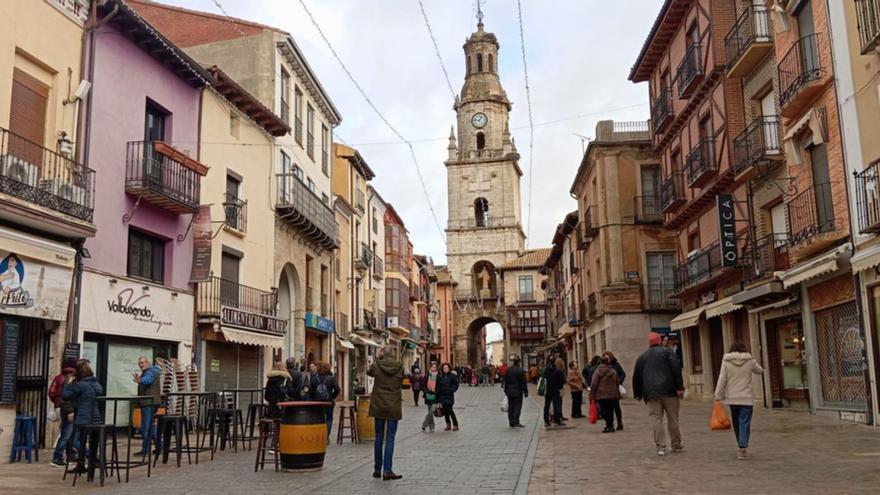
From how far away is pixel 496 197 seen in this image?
8631 centimetres

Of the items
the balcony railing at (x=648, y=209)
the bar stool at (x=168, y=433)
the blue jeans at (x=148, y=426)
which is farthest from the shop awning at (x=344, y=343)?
the bar stool at (x=168, y=433)

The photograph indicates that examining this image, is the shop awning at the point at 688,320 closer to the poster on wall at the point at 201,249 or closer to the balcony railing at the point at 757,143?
the balcony railing at the point at 757,143

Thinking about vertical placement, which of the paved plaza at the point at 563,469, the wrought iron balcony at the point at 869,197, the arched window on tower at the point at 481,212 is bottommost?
the paved plaza at the point at 563,469

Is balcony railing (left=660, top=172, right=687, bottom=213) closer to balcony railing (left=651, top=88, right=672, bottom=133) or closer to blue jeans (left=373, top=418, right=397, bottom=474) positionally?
balcony railing (left=651, top=88, right=672, bottom=133)

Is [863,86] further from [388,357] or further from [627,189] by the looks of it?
[627,189]

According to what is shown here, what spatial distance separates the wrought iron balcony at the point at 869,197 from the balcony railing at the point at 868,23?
205 centimetres

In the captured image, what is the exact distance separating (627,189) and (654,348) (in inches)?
910

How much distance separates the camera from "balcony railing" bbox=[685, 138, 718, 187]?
81.3 feet

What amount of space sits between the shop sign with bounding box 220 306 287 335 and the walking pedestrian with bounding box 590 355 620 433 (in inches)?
403

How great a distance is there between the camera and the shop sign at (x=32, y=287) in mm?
13534

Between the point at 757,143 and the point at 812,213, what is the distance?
3.94 metres

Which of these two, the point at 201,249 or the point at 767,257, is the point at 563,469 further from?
the point at 201,249

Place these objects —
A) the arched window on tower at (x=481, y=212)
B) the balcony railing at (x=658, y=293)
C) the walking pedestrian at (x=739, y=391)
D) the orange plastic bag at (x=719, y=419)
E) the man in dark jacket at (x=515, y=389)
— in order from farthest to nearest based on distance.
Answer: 1. the arched window on tower at (x=481, y=212)
2. the balcony railing at (x=658, y=293)
3. the man in dark jacket at (x=515, y=389)
4. the orange plastic bag at (x=719, y=419)
5. the walking pedestrian at (x=739, y=391)

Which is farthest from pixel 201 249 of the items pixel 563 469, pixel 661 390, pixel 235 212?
pixel 563 469
